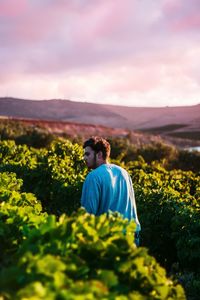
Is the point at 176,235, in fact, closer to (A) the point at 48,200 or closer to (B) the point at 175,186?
(B) the point at 175,186

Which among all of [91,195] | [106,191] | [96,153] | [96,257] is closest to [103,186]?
[106,191]

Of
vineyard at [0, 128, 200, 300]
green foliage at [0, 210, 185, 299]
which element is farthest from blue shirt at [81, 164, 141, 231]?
green foliage at [0, 210, 185, 299]

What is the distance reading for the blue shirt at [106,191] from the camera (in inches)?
252

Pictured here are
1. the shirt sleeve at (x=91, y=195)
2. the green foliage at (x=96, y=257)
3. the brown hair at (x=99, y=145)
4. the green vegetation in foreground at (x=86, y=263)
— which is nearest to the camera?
the green vegetation in foreground at (x=86, y=263)

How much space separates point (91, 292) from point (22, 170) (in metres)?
12.5

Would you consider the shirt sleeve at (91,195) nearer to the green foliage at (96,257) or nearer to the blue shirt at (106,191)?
the blue shirt at (106,191)

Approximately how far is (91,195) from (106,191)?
0.19 m

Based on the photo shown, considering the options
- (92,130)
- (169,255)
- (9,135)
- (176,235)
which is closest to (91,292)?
(176,235)

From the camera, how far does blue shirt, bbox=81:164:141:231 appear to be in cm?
640

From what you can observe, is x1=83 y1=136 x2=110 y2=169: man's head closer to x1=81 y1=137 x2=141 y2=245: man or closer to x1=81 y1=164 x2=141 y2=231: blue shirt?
x1=81 y1=137 x2=141 y2=245: man

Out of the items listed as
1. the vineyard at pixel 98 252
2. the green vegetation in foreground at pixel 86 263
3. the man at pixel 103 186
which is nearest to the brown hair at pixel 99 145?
the man at pixel 103 186

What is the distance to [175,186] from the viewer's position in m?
13.8

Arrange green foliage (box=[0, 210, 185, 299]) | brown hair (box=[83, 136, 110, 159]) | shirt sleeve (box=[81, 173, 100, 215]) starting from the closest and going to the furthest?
1. green foliage (box=[0, 210, 185, 299])
2. shirt sleeve (box=[81, 173, 100, 215])
3. brown hair (box=[83, 136, 110, 159])

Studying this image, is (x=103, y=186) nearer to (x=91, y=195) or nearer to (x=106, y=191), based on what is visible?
(x=106, y=191)
